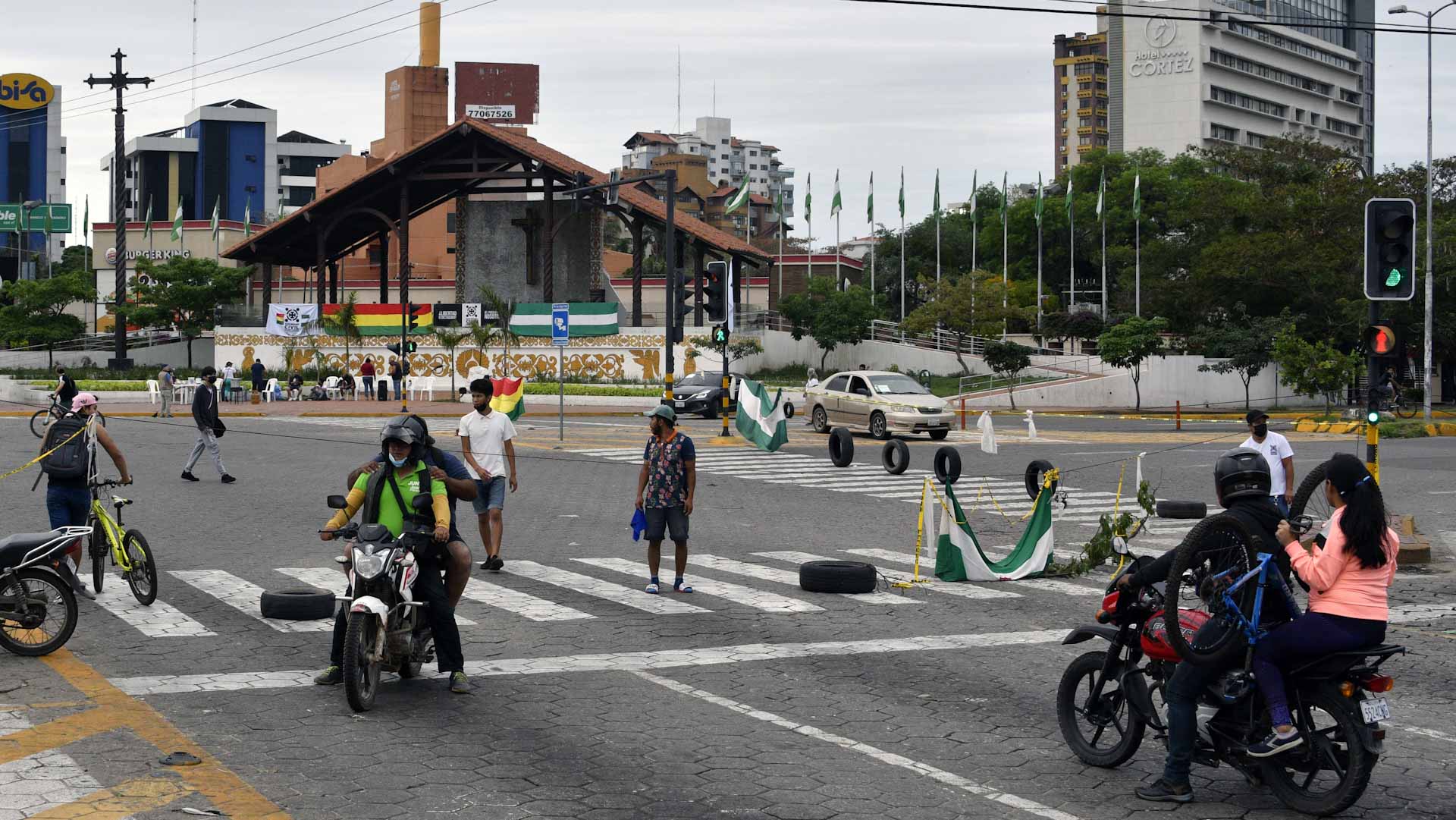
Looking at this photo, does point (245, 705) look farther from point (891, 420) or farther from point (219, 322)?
point (219, 322)

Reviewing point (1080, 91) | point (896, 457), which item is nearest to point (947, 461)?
point (896, 457)

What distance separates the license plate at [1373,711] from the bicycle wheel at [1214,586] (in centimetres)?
55

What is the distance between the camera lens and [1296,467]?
26.4 metres

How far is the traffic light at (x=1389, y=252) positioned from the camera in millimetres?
14445

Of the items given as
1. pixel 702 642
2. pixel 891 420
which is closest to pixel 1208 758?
pixel 702 642

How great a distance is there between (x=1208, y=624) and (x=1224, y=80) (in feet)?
451

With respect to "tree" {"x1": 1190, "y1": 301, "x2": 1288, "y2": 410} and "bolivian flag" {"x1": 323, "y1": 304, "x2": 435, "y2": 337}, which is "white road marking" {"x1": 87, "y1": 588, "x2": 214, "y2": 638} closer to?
"tree" {"x1": 1190, "y1": 301, "x2": 1288, "y2": 410}

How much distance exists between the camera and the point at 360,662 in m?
8.45

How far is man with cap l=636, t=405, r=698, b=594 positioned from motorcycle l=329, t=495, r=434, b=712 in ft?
14.1

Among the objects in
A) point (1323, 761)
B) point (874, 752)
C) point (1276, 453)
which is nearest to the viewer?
point (1323, 761)

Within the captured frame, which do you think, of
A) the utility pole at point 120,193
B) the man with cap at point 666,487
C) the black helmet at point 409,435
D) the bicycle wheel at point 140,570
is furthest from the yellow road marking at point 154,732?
the utility pole at point 120,193

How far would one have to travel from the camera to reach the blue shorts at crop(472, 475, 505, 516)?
14617mm

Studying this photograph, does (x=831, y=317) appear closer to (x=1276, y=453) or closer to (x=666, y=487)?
(x=1276, y=453)

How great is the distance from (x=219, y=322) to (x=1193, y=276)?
45110 mm
